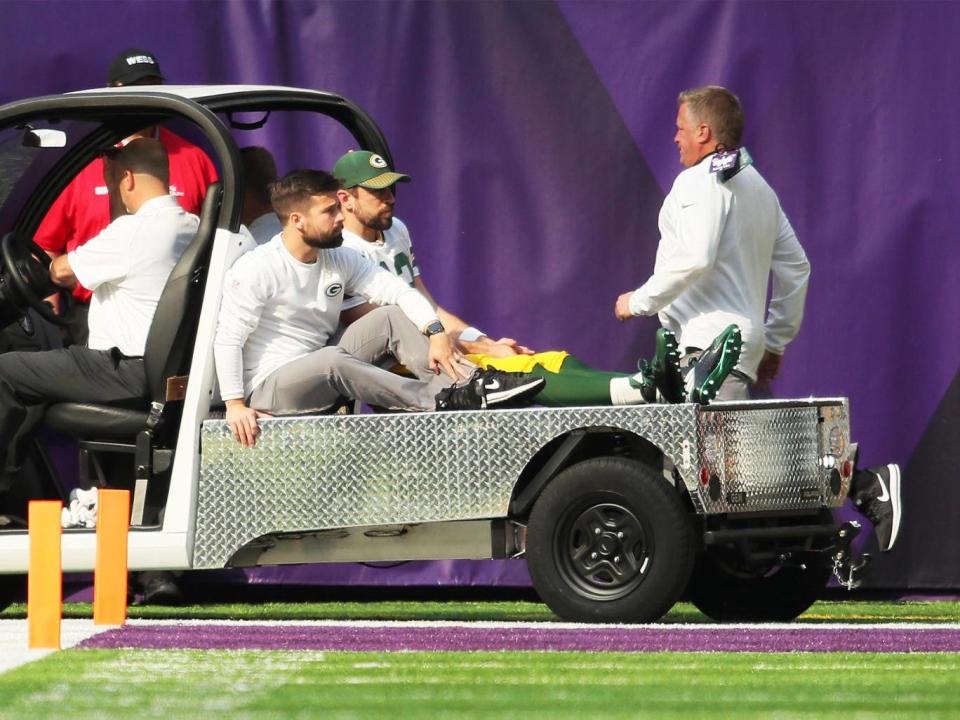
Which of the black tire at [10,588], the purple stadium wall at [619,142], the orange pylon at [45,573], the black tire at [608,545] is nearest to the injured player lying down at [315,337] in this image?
the black tire at [608,545]

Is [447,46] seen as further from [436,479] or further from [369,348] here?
[436,479]

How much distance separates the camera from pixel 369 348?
23.2 feet

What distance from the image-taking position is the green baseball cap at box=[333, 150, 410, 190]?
744 centimetres

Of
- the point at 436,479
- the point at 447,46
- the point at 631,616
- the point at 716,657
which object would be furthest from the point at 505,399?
the point at 447,46

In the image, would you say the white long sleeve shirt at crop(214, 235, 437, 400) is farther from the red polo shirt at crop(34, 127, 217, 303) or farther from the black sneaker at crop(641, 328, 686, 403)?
the red polo shirt at crop(34, 127, 217, 303)

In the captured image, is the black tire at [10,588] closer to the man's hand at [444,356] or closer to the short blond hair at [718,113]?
the man's hand at [444,356]

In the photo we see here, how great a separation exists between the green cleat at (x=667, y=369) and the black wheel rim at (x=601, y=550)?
39cm

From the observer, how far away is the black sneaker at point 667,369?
635 cm

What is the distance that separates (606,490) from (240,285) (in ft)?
4.75

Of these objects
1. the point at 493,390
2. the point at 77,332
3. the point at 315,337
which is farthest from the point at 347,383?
the point at 77,332

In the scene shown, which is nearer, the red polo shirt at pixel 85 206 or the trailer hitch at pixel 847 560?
the trailer hitch at pixel 847 560

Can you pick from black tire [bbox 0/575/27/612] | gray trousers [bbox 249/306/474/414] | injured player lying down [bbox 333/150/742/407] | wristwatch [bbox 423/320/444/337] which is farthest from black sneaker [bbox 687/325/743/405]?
black tire [bbox 0/575/27/612]

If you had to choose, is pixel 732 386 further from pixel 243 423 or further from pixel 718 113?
pixel 243 423

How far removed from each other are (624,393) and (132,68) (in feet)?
8.96
